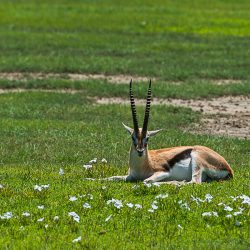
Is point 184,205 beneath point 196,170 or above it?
above

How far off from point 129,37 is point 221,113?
14.0 m

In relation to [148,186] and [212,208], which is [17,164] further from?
[212,208]

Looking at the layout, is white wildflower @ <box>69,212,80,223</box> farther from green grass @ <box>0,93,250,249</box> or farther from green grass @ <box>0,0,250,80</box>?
green grass @ <box>0,0,250,80</box>

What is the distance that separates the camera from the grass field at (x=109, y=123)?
390 inches

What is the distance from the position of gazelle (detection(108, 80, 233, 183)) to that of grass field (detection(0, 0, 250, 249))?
0.42m

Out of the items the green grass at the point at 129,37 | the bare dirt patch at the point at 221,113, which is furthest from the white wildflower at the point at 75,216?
the green grass at the point at 129,37

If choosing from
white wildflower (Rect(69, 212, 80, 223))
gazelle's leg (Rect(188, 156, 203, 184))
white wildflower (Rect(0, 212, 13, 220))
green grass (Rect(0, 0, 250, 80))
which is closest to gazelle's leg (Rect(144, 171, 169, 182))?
gazelle's leg (Rect(188, 156, 203, 184))

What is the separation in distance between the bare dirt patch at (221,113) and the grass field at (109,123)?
1.16 feet

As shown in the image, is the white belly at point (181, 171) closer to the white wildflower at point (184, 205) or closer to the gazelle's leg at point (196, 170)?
the gazelle's leg at point (196, 170)

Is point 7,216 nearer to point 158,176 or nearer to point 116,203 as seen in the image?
Result: point 116,203

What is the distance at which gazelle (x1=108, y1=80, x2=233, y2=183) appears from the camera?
42.2 ft

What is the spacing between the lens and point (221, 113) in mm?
21625

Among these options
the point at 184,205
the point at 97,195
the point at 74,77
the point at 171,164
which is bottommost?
the point at 74,77

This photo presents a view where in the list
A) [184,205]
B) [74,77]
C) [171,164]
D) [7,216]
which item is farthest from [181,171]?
[74,77]
